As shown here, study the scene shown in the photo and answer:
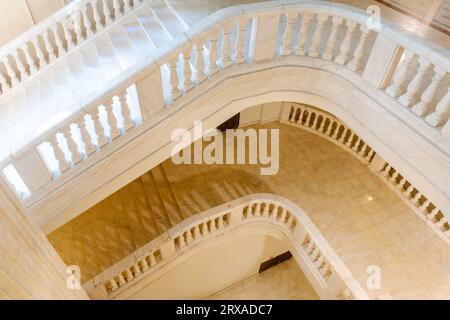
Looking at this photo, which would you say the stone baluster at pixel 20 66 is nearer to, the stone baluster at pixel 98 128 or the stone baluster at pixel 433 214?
the stone baluster at pixel 98 128

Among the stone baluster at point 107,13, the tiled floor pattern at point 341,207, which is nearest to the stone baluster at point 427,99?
the tiled floor pattern at point 341,207

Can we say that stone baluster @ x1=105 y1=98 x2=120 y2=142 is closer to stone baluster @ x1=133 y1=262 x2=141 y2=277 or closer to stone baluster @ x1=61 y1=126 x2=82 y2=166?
stone baluster @ x1=61 y1=126 x2=82 y2=166

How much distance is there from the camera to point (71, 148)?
3.33 meters

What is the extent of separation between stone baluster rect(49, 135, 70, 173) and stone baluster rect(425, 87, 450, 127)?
3.56m

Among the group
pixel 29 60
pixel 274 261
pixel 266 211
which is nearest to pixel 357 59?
pixel 266 211

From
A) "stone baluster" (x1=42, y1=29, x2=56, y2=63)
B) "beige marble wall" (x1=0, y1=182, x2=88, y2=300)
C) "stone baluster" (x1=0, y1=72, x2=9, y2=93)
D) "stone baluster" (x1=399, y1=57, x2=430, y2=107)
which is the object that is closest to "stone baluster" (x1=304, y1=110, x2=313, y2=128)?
"stone baluster" (x1=399, y1=57, x2=430, y2=107)

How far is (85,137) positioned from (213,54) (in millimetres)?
1588

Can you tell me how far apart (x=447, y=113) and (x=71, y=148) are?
145 inches

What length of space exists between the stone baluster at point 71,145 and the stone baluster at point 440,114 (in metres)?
3.44

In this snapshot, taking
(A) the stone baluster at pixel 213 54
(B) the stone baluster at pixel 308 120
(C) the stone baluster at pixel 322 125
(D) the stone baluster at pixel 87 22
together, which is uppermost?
(D) the stone baluster at pixel 87 22

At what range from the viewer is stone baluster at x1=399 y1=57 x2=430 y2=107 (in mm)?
3066

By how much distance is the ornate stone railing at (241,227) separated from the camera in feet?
17.0
